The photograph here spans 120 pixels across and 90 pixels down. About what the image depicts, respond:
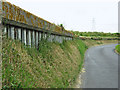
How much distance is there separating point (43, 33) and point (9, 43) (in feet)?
7.66

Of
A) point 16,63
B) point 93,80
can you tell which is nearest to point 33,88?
point 16,63

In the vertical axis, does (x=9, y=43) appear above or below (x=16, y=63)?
above

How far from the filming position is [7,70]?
236cm

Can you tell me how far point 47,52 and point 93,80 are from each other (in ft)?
11.7

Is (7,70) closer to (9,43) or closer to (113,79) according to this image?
(9,43)

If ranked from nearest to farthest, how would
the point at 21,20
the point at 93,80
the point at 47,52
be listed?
the point at 21,20
the point at 47,52
the point at 93,80

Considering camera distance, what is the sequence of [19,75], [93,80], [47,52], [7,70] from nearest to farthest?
[7,70] → [19,75] → [47,52] → [93,80]

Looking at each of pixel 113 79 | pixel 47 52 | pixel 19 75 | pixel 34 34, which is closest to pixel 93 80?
pixel 113 79

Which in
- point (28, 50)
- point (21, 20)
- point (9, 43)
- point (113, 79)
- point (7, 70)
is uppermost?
point (21, 20)

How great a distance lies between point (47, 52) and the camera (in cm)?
485

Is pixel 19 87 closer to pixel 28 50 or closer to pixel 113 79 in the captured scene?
pixel 28 50

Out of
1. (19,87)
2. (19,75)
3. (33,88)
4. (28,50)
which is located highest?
(28,50)

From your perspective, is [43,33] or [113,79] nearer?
[43,33]

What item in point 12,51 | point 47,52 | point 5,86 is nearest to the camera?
point 5,86
